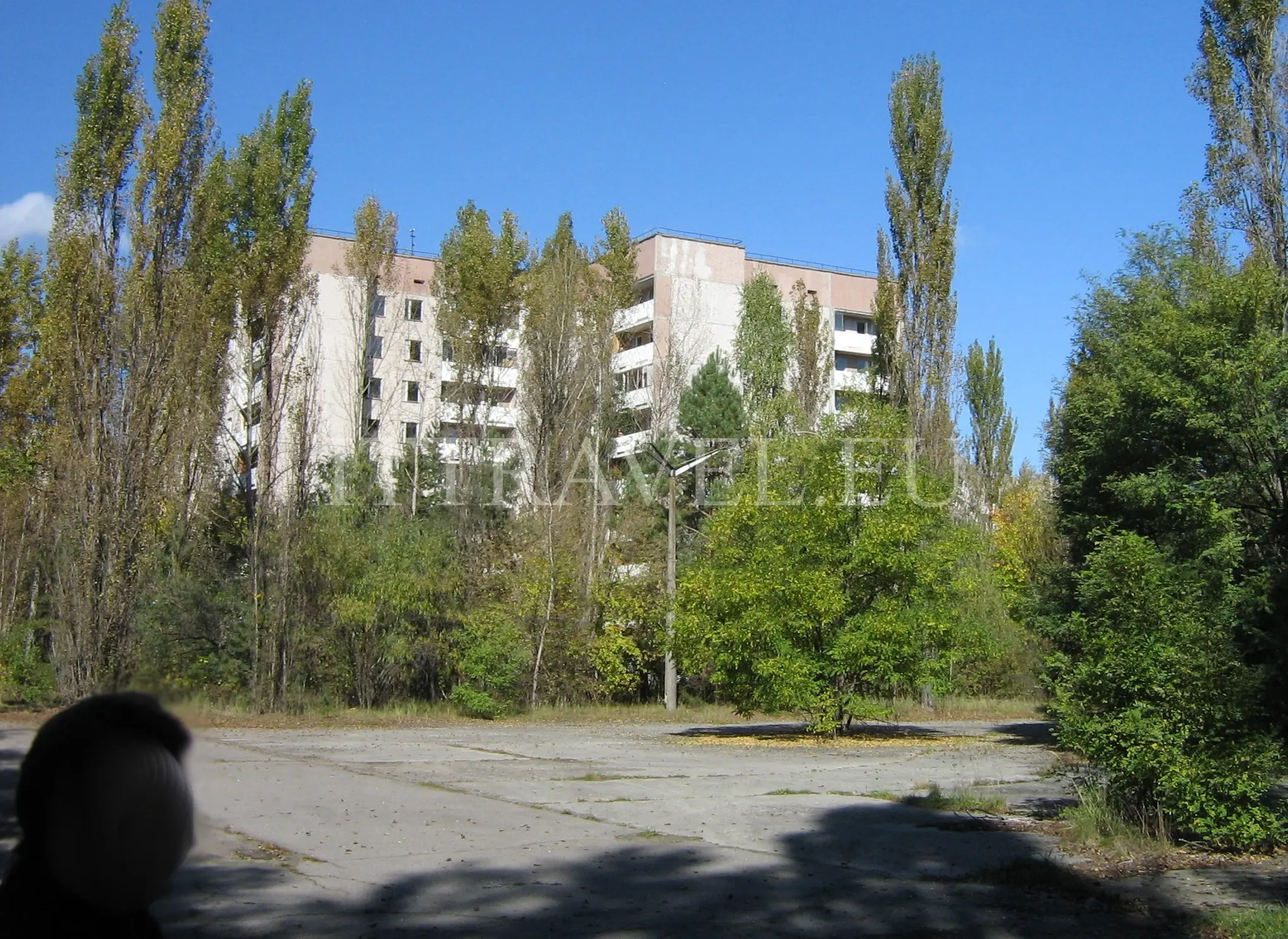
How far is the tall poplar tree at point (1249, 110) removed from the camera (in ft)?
85.3

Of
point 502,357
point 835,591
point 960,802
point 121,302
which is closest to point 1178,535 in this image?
point 835,591

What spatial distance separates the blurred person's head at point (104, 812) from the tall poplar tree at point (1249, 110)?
28.6 meters

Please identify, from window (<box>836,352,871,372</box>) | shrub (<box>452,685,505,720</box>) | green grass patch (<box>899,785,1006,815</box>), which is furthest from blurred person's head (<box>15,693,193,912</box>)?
window (<box>836,352,871,372</box>)

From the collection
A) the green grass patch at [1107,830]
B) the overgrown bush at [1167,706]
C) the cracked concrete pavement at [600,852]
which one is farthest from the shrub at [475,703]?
A: the overgrown bush at [1167,706]

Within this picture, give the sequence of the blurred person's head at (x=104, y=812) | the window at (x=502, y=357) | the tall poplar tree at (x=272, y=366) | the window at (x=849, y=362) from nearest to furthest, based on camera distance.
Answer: the blurred person's head at (x=104, y=812) < the tall poplar tree at (x=272, y=366) < the window at (x=502, y=357) < the window at (x=849, y=362)

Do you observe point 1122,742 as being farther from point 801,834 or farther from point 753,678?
point 753,678

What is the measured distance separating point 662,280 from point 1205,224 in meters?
29.8

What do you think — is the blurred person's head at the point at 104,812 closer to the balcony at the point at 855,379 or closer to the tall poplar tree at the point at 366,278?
the balcony at the point at 855,379

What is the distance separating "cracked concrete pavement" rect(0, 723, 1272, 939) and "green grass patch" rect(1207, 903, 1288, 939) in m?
0.51

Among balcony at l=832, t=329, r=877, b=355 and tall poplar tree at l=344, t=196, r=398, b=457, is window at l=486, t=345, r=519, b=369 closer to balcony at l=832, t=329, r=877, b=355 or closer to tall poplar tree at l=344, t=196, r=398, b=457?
tall poplar tree at l=344, t=196, r=398, b=457

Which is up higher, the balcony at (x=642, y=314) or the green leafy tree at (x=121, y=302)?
the balcony at (x=642, y=314)

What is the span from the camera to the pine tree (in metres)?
44.7

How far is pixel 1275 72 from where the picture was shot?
26.7 metres

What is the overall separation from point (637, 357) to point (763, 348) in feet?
19.5
